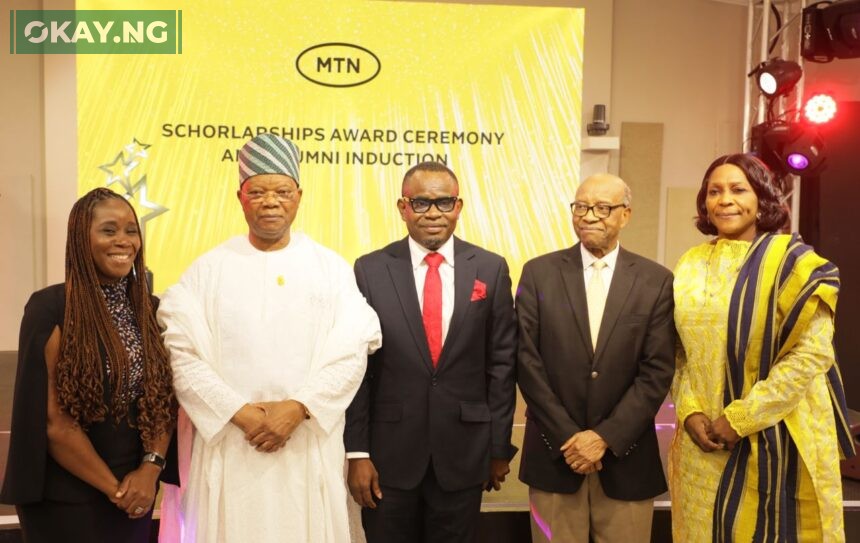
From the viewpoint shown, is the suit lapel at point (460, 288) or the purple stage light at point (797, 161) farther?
the purple stage light at point (797, 161)

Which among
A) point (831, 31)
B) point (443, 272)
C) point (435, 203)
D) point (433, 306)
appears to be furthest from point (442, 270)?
point (831, 31)

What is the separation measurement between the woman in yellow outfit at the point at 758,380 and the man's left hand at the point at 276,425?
1377mm

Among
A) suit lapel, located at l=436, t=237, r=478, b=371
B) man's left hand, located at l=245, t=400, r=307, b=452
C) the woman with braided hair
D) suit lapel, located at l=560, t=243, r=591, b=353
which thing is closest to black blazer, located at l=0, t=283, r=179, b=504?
the woman with braided hair

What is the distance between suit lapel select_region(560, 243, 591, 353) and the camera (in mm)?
2842

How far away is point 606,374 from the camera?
2816 millimetres

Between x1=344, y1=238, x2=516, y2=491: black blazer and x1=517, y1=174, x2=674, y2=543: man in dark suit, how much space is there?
14 centimetres

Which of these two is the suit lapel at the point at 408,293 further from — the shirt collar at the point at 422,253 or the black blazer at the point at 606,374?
the black blazer at the point at 606,374

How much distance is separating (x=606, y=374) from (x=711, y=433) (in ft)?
1.33

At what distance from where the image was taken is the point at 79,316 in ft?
7.73

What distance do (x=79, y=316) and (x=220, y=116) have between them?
3.02 meters

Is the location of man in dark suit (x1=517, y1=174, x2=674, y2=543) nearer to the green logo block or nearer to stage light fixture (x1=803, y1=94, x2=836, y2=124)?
the green logo block

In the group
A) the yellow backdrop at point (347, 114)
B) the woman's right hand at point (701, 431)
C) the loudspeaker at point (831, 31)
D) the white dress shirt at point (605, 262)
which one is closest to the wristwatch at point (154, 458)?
the white dress shirt at point (605, 262)

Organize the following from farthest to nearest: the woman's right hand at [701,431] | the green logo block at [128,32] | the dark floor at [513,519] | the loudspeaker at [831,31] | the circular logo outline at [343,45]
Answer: the loudspeaker at [831,31]
the circular logo outline at [343,45]
the green logo block at [128,32]
the dark floor at [513,519]
the woman's right hand at [701,431]

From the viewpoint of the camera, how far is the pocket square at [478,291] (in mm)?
2826
